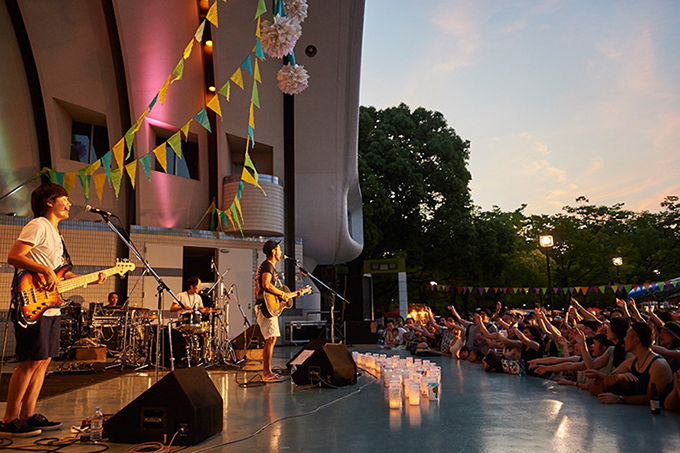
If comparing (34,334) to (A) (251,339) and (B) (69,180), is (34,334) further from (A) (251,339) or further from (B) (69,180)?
(B) (69,180)

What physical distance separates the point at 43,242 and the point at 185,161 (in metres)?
12.3

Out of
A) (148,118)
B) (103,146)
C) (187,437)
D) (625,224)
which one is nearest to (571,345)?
(187,437)

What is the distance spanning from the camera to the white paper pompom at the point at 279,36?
373cm

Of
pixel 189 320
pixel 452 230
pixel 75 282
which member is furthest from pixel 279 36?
pixel 452 230

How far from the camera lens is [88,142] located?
1399cm

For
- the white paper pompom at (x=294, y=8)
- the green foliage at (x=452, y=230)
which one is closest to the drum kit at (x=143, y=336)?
the white paper pompom at (x=294, y=8)

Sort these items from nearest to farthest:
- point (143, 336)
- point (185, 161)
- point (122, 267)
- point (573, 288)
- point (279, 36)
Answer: point (279, 36), point (122, 267), point (143, 336), point (185, 161), point (573, 288)

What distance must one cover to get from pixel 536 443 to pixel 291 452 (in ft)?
5.72

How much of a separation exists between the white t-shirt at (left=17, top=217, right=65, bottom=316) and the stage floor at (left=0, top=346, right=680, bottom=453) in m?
1.38

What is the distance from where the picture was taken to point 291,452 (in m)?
3.13

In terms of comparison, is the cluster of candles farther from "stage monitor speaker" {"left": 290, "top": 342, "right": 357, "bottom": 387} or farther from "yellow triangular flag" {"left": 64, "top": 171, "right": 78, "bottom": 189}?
"yellow triangular flag" {"left": 64, "top": 171, "right": 78, "bottom": 189}

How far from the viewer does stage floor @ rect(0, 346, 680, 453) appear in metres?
3.28

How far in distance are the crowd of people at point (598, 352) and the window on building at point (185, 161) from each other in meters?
9.63

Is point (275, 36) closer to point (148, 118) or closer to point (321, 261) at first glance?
point (148, 118)
